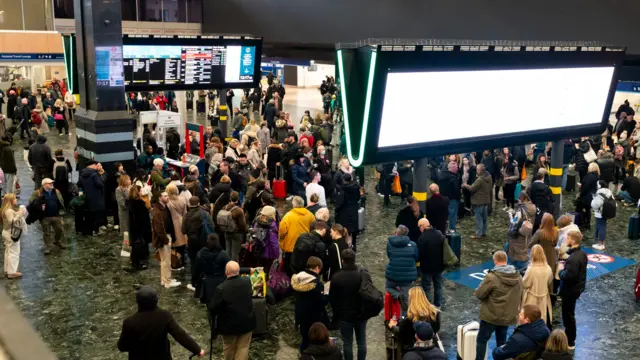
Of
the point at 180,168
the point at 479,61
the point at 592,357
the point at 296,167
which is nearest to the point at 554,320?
the point at 592,357

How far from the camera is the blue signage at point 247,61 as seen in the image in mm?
18938

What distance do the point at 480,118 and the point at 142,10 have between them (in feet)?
79.1

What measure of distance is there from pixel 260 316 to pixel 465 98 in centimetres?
417

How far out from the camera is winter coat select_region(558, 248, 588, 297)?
25.4ft

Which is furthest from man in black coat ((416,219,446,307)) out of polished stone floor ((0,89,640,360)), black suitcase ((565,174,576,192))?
black suitcase ((565,174,576,192))

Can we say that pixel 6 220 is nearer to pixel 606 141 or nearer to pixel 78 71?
pixel 78 71

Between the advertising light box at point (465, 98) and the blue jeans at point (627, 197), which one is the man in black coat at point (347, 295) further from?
the blue jeans at point (627, 197)

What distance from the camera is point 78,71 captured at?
1445cm

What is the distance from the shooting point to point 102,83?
1395cm

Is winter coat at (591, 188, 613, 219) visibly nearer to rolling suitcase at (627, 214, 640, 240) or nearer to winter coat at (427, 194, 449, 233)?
rolling suitcase at (627, 214, 640, 240)

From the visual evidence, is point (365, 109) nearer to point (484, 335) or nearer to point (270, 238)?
point (270, 238)

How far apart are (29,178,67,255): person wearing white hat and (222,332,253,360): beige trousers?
5488 millimetres

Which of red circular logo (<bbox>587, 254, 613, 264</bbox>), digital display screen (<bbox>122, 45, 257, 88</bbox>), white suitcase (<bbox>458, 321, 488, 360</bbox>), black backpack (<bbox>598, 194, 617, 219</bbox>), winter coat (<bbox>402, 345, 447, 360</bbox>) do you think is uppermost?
digital display screen (<bbox>122, 45, 257, 88</bbox>)

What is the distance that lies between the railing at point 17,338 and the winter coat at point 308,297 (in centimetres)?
566
